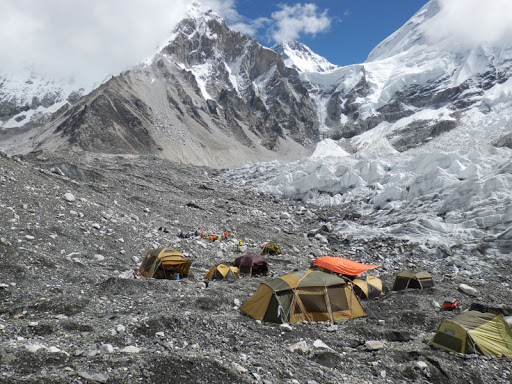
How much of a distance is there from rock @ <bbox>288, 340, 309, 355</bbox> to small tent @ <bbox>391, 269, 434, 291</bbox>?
766 cm

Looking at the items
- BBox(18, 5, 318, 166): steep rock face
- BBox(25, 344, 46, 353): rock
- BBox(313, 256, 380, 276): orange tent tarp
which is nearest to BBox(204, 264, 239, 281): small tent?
BBox(313, 256, 380, 276): orange tent tarp

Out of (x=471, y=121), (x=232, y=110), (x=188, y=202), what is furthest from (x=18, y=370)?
(x=232, y=110)

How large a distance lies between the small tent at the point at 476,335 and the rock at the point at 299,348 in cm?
302

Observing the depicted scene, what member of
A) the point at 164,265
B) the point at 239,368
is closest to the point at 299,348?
the point at 239,368

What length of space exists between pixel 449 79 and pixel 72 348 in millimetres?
156108

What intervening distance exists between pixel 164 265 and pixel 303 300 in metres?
5.70

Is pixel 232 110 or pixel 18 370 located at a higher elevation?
pixel 232 110

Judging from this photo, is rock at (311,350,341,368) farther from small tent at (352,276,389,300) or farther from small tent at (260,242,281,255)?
small tent at (260,242,281,255)

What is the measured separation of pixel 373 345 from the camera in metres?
7.58

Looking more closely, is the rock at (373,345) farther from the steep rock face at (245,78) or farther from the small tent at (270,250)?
the steep rock face at (245,78)

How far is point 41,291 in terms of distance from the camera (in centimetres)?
860

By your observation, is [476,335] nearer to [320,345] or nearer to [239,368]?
[320,345]

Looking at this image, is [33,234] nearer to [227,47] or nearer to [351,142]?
[351,142]

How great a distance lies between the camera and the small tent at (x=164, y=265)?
12562 millimetres
